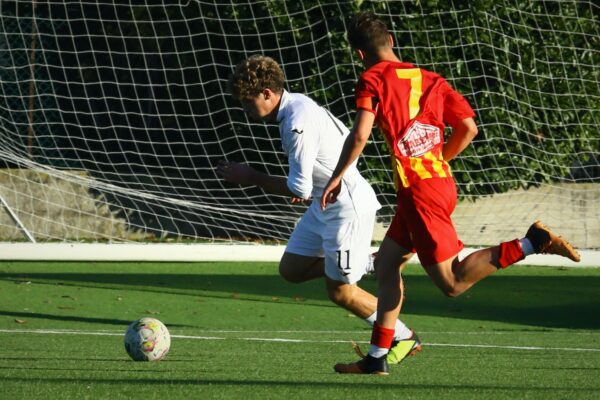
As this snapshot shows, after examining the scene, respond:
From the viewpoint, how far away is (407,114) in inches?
254

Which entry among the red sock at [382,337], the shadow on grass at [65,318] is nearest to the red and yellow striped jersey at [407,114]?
the red sock at [382,337]

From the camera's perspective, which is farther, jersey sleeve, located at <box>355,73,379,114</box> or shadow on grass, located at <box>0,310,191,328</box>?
shadow on grass, located at <box>0,310,191,328</box>

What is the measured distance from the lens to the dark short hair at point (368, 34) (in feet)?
21.2

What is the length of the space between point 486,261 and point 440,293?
6.65 meters

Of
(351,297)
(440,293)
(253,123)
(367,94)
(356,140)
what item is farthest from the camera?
(253,123)

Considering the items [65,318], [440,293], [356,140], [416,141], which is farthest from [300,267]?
[440,293]

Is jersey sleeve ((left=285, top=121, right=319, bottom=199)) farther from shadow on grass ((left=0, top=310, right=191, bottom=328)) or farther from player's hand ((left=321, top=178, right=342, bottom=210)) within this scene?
shadow on grass ((left=0, top=310, right=191, bottom=328))

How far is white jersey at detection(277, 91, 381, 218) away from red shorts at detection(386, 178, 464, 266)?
763 mm

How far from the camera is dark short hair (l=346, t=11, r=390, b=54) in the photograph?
6.46 metres

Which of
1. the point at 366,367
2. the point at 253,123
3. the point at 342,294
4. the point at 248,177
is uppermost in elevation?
the point at 248,177

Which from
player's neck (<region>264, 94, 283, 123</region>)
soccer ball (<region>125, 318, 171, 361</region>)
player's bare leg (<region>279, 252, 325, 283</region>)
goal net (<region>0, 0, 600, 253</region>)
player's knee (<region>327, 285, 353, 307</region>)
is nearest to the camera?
soccer ball (<region>125, 318, 171, 361</region>)

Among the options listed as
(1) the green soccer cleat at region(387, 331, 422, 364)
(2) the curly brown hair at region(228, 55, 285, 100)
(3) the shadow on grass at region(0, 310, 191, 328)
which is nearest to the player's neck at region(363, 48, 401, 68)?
(2) the curly brown hair at region(228, 55, 285, 100)

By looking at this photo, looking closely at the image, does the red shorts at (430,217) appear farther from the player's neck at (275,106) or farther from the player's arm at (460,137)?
the player's neck at (275,106)

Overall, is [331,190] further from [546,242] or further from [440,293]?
[440,293]
